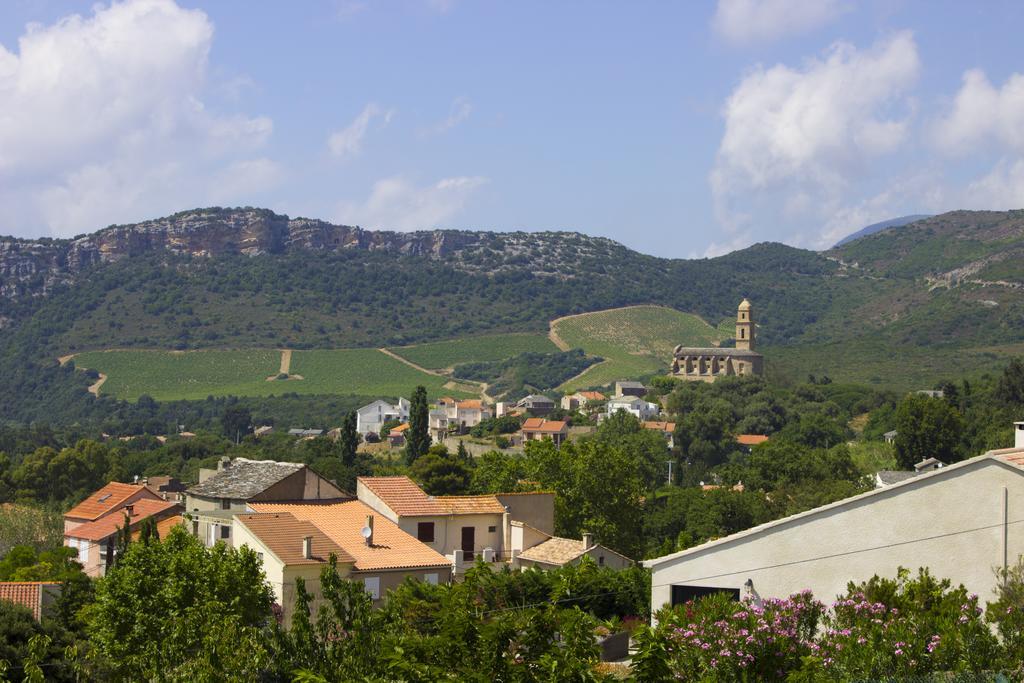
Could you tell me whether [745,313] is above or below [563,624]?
above

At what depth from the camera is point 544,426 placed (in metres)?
105

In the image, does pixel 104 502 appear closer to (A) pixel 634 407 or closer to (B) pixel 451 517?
(B) pixel 451 517

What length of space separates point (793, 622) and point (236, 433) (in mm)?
109423

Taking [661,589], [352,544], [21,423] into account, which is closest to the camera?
[661,589]

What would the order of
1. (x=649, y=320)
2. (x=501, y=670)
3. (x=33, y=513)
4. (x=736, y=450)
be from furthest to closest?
(x=649, y=320), (x=736, y=450), (x=33, y=513), (x=501, y=670)

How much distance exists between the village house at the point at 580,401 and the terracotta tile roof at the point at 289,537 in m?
93.0

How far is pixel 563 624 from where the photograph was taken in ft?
50.5

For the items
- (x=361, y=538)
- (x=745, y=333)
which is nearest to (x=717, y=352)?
(x=745, y=333)

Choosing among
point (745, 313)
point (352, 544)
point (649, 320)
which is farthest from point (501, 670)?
point (649, 320)

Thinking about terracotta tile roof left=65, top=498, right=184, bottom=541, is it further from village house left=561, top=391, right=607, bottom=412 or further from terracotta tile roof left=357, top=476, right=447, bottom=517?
village house left=561, top=391, right=607, bottom=412

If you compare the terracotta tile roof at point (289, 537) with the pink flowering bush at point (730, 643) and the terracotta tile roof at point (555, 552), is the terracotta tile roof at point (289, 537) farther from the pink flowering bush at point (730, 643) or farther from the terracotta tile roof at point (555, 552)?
the pink flowering bush at point (730, 643)

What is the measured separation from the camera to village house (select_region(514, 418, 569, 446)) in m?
102

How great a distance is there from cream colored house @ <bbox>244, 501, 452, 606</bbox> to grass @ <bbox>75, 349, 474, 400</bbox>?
380 ft

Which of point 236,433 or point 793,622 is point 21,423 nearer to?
point 236,433
